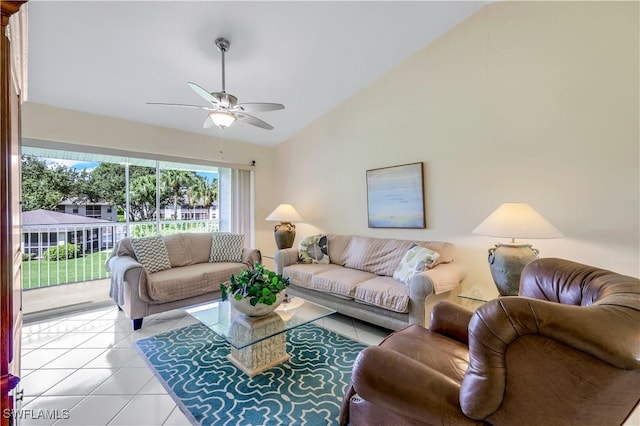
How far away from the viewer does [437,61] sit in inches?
122

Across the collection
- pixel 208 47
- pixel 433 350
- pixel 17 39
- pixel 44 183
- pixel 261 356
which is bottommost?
pixel 261 356

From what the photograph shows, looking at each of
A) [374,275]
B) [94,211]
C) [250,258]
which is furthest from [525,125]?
[94,211]

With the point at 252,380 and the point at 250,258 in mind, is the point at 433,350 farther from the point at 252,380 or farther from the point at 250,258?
the point at 250,258

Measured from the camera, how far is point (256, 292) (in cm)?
201

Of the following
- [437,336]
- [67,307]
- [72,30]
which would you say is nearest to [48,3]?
[72,30]

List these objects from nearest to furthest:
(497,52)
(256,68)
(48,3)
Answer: (48,3)
(497,52)
(256,68)

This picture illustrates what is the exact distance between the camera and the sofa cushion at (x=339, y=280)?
2.86m

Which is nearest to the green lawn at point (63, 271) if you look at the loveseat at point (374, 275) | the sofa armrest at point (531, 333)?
the loveseat at point (374, 275)

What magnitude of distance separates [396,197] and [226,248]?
94.5 inches

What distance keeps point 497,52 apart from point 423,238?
2.03m

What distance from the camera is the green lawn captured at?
3.73 m

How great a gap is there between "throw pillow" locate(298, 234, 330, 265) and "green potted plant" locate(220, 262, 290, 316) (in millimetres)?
1595

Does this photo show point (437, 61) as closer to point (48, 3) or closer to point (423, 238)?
point (423, 238)

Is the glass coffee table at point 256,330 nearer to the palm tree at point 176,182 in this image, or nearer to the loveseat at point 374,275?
the loveseat at point 374,275
